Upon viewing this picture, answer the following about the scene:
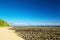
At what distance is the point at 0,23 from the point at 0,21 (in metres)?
1.16

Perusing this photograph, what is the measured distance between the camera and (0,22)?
7588 centimetres

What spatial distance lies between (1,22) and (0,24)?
1400 millimetres

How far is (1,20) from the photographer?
260 feet

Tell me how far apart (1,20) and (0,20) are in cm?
117

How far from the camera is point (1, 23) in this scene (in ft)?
256

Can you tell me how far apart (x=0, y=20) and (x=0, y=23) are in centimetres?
234

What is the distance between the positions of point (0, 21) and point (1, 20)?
8.00 ft

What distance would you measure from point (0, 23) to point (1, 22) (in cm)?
100

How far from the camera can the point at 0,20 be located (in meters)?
78.1

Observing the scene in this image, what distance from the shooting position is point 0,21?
252 ft

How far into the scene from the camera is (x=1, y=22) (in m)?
77.2

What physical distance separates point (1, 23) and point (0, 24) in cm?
79

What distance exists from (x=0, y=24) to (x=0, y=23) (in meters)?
1.41

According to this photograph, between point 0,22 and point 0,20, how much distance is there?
8.34 ft
